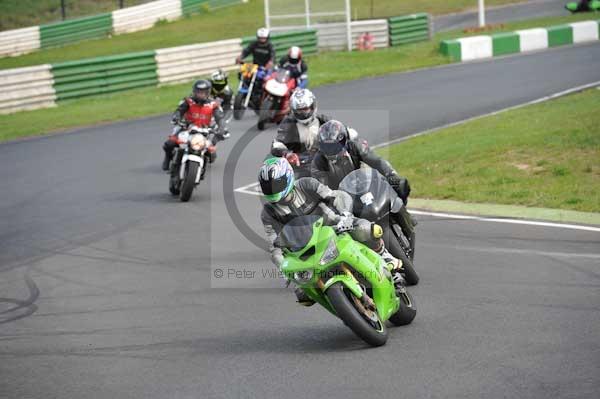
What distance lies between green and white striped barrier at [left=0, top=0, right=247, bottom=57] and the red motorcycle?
18.2 m

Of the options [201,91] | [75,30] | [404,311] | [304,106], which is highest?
[75,30]

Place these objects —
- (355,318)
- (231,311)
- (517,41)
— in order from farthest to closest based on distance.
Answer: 1. (517,41)
2. (231,311)
3. (355,318)

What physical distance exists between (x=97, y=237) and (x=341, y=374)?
6.82m

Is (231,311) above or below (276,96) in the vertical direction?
below

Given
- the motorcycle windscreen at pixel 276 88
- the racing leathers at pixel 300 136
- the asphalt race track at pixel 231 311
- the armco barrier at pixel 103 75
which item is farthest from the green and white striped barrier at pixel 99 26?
the racing leathers at pixel 300 136

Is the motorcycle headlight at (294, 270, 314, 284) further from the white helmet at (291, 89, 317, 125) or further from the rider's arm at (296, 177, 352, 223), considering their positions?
the white helmet at (291, 89, 317, 125)

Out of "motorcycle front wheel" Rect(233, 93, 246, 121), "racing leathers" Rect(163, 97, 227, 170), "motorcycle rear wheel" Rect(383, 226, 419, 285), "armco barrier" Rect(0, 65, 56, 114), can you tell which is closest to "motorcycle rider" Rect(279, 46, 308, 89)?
"motorcycle front wheel" Rect(233, 93, 246, 121)

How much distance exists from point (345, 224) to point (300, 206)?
0.67 m

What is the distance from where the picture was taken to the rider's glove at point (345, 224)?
7258 millimetres

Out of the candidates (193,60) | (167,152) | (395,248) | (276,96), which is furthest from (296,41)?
(395,248)

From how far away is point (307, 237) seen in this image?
7.14m

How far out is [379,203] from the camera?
8.23 meters

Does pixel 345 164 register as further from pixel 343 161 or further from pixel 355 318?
pixel 355 318

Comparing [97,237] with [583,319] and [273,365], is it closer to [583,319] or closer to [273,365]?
[273,365]
